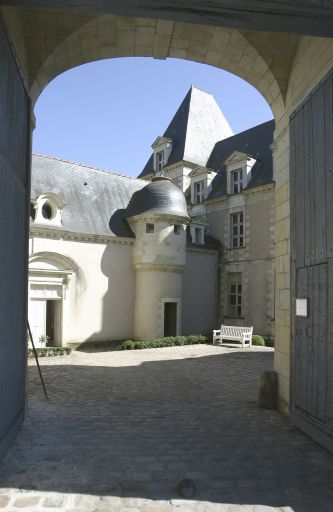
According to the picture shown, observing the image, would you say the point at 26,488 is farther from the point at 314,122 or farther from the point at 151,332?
the point at 151,332

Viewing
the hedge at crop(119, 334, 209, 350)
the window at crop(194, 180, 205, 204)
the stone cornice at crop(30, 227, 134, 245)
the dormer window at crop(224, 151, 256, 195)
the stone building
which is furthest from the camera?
the window at crop(194, 180, 205, 204)

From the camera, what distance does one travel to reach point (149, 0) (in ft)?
9.75

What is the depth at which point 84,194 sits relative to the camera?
16.0m

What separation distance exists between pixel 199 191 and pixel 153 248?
6274 mm

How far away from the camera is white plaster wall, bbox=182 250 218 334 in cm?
1770

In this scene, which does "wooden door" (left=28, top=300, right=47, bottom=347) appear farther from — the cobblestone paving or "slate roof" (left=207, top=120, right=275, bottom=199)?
"slate roof" (left=207, top=120, right=275, bottom=199)

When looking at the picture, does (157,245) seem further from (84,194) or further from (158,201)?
(84,194)

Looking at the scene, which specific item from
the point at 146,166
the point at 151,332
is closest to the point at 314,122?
the point at 151,332

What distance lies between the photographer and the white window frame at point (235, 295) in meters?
18.2

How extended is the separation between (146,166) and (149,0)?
69.5 feet

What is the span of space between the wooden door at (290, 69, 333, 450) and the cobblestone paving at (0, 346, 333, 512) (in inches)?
14.9

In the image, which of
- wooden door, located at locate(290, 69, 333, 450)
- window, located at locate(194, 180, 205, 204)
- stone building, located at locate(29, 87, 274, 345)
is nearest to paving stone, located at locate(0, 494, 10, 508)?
wooden door, located at locate(290, 69, 333, 450)

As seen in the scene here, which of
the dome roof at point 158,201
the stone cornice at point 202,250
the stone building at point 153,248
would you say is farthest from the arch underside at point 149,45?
the stone cornice at point 202,250

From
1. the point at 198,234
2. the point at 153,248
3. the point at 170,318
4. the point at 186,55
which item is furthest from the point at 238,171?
the point at 186,55
